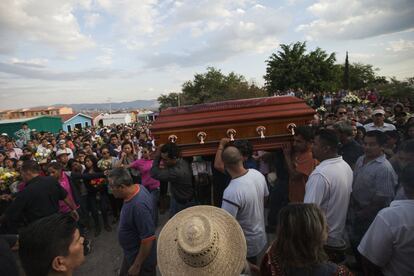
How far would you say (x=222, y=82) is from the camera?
2061 inches

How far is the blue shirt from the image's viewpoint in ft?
7.99

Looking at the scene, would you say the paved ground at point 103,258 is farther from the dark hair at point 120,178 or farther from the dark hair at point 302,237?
the dark hair at point 302,237

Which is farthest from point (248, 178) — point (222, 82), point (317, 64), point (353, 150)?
point (222, 82)

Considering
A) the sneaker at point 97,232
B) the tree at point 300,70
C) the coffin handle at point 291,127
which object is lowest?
the sneaker at point 97,232

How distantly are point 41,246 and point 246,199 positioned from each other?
1.52 meters

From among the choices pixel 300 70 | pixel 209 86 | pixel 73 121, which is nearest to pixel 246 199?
pixel 300 70

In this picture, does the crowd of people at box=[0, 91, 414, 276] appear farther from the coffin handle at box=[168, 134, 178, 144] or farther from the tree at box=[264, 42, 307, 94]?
the tree at box=[264, 42, 307, 94]

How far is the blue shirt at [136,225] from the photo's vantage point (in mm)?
2436

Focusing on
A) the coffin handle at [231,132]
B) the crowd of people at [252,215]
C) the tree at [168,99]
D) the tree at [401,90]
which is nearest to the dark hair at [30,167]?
the crowd of people at [252,215]

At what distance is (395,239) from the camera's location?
1.75 metres

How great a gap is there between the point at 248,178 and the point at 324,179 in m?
0.60

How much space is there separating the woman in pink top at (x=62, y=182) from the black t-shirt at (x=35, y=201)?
589 mm

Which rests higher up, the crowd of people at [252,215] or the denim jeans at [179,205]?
the crowd of people at [252,215]

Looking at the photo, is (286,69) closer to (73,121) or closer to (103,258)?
(103,258)
